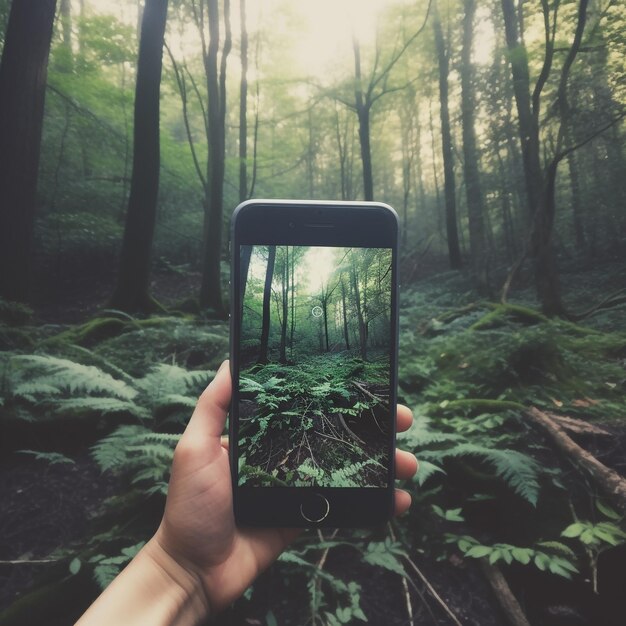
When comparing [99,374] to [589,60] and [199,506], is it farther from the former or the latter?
[589,60]

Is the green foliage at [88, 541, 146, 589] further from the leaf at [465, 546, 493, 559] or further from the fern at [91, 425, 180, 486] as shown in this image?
the leaf at [465, 546, 493, 559]

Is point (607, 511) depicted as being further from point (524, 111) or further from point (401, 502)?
point (524, 111)

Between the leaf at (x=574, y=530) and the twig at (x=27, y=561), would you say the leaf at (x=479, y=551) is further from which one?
the twig at (x=27, y=561)

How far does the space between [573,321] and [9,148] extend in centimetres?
976

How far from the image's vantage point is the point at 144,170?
8.01 m

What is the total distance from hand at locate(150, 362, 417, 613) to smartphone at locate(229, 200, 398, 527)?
7 centimetres

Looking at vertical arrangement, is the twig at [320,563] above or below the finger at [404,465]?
below

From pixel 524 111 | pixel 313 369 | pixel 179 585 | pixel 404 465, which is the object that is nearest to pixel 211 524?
pixel 179 585

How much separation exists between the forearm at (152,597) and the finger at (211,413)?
450 millimetres

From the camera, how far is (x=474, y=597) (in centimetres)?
232

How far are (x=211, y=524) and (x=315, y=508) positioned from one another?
44 cm

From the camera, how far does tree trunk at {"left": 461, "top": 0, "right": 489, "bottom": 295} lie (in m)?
12.4

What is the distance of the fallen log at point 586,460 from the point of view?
2445 mm

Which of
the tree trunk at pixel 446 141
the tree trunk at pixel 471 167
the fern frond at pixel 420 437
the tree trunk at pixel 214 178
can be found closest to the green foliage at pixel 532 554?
the fern frond at pixel 420 437
